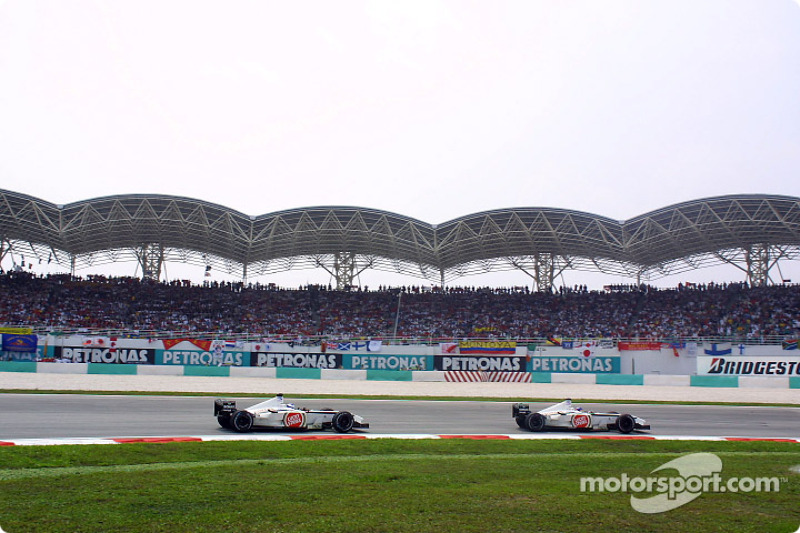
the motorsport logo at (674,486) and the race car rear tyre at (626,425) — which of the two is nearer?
the motorsport logo at (674,486)

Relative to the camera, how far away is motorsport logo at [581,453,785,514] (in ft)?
26.6

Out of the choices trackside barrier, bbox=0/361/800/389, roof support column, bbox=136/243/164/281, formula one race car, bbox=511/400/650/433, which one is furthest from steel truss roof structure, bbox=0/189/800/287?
formula one race car, bbox=511/400/650/433

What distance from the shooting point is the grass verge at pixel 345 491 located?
22.6 ft

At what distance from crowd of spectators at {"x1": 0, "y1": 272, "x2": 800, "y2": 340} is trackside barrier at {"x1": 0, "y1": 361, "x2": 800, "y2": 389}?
10133mm

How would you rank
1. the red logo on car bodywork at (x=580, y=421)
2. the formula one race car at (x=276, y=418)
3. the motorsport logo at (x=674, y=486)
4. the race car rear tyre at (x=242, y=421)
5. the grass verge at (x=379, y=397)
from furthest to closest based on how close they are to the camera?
the grass verge at (x=379, y=397) → the red logo on car bodywork at (x=580, y=421) → the formula one race car at (x=276, y=418) → the race car rear tyre at (x=242, y=421) → the motorsport logo at (x=674, y=486)

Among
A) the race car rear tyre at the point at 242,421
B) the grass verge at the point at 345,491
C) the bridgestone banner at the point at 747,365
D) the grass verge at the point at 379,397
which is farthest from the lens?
the bridgestone banner at the point at 747,365

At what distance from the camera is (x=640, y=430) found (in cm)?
1697

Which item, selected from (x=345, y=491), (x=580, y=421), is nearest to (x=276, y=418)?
(x=345, y=491)

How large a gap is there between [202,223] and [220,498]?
3852 cm

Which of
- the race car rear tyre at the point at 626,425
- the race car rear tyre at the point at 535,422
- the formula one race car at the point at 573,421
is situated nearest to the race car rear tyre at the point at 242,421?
the formula one race car at the point at 573,421

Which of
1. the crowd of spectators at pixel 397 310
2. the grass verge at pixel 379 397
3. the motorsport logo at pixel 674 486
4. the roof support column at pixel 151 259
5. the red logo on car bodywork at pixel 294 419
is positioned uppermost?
the roof support column at pixel 151 259

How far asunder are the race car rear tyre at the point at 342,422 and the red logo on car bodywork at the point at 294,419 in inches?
29.3

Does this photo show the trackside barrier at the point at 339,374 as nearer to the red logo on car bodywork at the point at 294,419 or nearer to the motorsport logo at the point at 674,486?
the red logo on car bodywork at the point at 294,419

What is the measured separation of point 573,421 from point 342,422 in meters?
6.04
